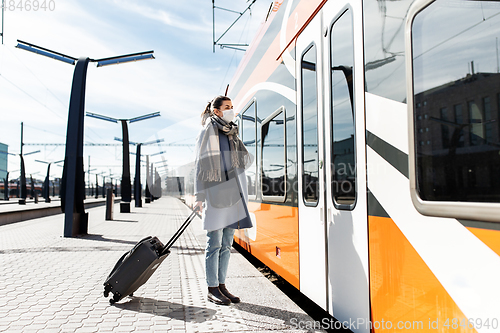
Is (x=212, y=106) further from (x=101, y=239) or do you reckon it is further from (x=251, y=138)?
(x=101, y=239)

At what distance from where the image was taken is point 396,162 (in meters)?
2.26

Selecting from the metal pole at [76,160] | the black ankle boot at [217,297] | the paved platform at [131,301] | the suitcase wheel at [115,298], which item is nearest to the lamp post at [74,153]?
the metal pole at [76,160]

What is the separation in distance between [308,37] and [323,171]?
1.28 m

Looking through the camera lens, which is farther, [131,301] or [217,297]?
[131,301]

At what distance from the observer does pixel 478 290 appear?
66.7 inches

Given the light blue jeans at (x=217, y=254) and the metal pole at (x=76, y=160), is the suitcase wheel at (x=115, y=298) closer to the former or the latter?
the light blue jeans at (x=217, y=254)

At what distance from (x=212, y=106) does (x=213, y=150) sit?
1.68 ft

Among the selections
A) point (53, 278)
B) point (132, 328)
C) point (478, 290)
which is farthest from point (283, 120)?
point (53, 278)

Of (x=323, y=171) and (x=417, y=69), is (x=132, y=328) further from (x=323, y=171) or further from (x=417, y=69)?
(x=417, y=69)

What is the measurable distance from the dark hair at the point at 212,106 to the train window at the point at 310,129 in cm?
86

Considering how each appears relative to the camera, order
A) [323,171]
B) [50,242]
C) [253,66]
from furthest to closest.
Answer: [50,242] → [253,66] → [323,171]

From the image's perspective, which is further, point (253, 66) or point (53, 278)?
point (253, 66)

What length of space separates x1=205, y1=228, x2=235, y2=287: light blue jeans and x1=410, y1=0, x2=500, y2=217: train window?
2.25m

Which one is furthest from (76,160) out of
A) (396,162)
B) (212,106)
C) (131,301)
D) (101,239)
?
(396,162)
